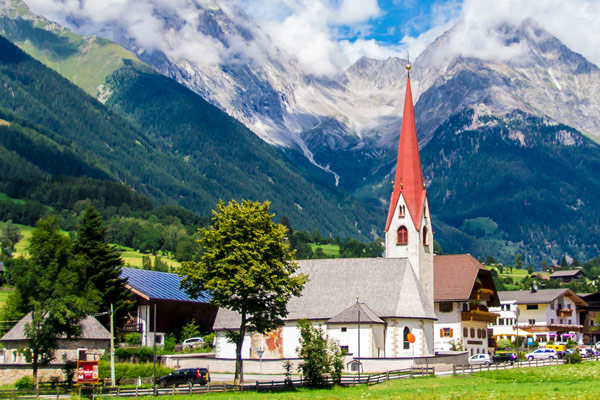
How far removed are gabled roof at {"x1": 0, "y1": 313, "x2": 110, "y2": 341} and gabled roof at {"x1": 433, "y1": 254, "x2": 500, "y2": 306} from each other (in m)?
42.0

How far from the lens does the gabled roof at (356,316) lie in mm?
88562

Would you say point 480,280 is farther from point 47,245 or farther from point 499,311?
point 47,245

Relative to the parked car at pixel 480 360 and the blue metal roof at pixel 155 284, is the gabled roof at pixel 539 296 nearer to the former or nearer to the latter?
the parked car at pixel 480 360

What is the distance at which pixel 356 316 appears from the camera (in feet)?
292

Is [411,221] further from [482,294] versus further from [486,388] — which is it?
[486,388]

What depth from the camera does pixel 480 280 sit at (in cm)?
11169

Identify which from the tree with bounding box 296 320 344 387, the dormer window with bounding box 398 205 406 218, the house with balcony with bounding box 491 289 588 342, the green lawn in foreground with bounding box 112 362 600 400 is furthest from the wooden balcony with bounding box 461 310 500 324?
the tree with bounding box 296 320 344 387

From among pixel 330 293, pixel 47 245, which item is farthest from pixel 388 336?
pixel 47 245

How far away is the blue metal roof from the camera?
4005 inches

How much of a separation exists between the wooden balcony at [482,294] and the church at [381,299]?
8184 millimetres

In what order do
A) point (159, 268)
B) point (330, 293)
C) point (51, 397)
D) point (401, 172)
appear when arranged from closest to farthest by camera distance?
point (51, 397), point (330, 293), point (401, 172), point (159, 268)

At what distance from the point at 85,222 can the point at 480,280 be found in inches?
2016

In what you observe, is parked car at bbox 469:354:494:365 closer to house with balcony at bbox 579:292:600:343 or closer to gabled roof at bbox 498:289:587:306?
gabled roof at bbox 498:289:587:306

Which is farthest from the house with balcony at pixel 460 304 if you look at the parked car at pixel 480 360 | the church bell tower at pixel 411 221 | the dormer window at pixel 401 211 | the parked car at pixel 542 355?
the parked car at pixel 542 355
